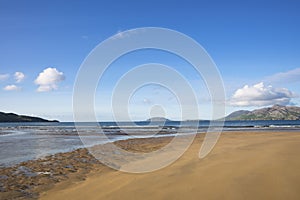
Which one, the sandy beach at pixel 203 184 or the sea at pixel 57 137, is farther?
the sea at pixel 57 137

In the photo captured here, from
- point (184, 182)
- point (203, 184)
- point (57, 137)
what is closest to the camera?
point (203, 184)

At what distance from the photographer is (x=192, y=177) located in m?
7.26

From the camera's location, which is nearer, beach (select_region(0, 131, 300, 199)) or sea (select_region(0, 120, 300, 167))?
beach (select_region(0, 131, 300, 199))

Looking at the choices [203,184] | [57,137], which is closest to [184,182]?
[203,184]

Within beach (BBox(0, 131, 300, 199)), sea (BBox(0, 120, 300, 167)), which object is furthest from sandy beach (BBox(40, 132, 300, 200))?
sea (BBox(0, 120, 300, 167))

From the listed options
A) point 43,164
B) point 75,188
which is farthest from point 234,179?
point 43,164

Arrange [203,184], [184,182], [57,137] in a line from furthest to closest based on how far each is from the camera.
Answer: [57,137] → [184,182] → [203,184]

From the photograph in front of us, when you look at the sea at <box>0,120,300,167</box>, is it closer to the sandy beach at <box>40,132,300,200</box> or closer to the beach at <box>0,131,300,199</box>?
the beach at <box>0,131,300,199</box>

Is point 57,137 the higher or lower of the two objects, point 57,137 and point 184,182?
the higher

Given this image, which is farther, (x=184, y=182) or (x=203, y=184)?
(x=184, y=182)

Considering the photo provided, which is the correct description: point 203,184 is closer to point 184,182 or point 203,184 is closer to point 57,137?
point 184,182

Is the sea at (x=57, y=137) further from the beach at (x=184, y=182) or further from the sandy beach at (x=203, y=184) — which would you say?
the sandy beach at (x=203, y=184)

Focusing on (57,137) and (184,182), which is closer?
Answer: (184,182)

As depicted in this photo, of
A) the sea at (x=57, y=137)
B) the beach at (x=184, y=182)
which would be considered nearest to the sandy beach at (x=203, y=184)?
the beach at (x=184, y=182)
